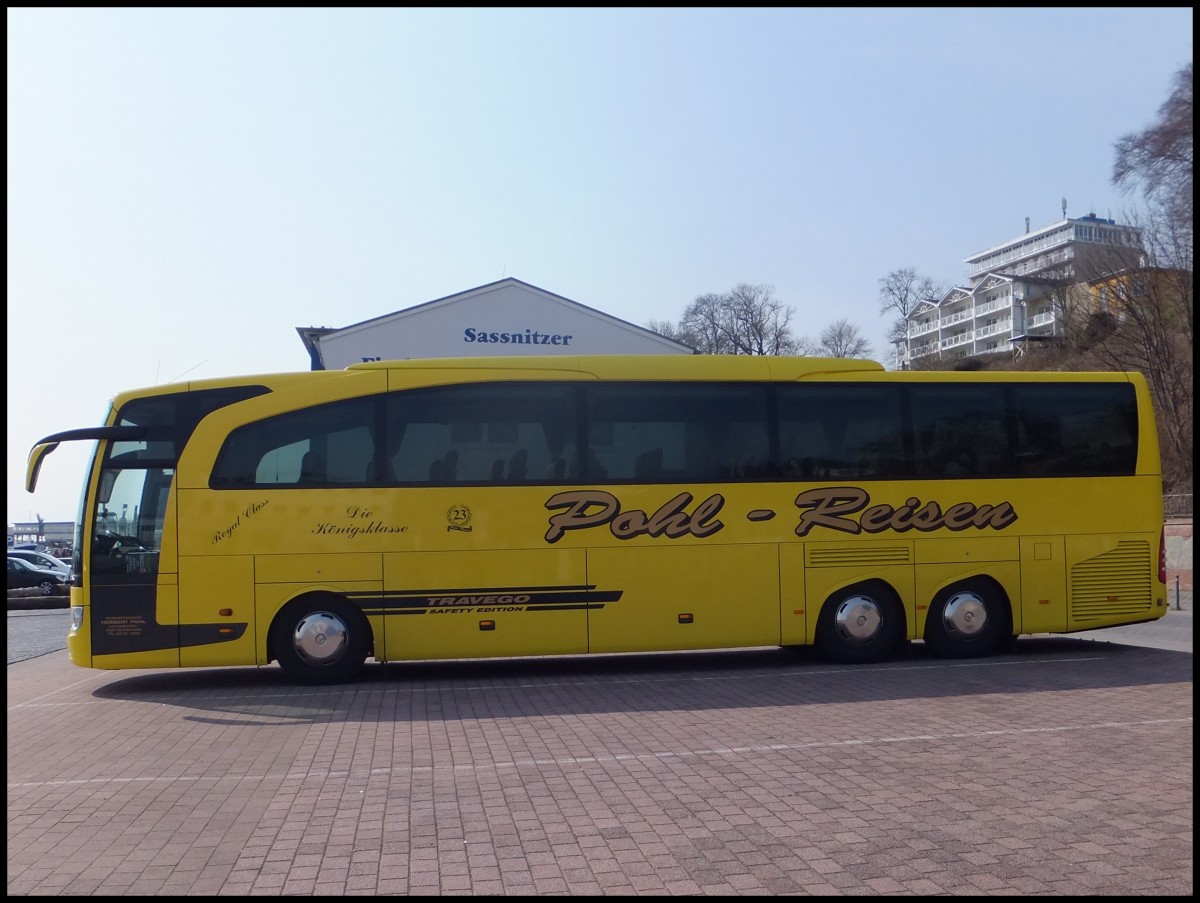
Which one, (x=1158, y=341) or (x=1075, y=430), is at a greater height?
(x=1158, y=341)

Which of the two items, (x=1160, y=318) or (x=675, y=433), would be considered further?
(x=1160, y=318)

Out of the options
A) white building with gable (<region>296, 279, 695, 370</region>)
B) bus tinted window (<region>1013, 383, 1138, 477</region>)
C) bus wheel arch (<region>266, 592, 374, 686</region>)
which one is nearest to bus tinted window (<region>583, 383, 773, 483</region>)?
bus wheel arch (<region>266, 592, 374, 686</region>)

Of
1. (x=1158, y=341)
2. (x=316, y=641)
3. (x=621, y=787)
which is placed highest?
(x=1158, y=341)

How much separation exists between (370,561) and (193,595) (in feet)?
6.29

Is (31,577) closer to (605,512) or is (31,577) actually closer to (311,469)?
(311,469)

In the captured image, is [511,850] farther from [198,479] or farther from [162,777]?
[198,479]

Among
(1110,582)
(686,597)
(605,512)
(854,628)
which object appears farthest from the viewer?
(1110,582)

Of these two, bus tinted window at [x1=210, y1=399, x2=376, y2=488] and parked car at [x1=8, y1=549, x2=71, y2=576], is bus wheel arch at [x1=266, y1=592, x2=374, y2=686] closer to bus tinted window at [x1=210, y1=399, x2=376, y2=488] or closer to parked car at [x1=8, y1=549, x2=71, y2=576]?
bus tinted window at [x1=210, y1=399, x2=376, y2=488]

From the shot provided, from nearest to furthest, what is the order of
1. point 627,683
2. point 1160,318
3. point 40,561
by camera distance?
point 627,683
point 1160,318
point 40,561

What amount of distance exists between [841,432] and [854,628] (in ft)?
7.74

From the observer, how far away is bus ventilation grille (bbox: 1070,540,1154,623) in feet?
45.2

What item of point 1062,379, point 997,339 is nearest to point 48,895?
point 1062,379

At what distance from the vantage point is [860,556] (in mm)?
13227

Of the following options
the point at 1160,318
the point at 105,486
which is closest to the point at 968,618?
the point at 105,486
